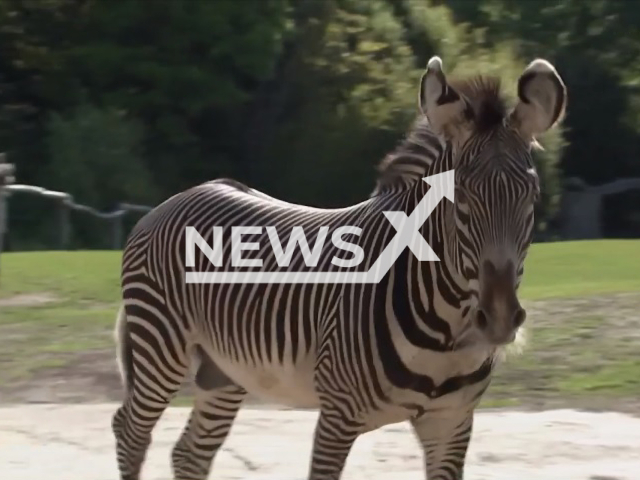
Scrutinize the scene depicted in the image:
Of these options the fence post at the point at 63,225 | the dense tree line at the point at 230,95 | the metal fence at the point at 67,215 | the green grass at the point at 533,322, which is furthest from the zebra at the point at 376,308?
the dense tree line at the point at 230,95

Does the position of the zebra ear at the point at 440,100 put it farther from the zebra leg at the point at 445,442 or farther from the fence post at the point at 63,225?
the fence post at the point at 63,225

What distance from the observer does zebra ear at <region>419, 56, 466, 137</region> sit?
15.1ft

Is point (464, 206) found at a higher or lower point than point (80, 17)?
lower

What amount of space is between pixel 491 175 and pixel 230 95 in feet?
63.8

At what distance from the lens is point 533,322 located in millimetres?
11164

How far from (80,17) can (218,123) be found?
3256 mm

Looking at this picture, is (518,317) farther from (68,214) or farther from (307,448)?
(68,214)

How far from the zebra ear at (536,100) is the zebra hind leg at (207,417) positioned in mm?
2259

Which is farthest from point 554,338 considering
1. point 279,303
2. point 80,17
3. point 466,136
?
point 80,17

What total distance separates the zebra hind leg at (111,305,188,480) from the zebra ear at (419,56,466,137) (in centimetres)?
204

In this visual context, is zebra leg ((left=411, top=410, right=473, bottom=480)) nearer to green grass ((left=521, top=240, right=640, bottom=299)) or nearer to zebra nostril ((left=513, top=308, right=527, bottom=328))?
zebra nostril ((left=513, top=308, right=527, bottom=328))

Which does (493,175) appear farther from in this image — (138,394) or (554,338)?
(554,338)

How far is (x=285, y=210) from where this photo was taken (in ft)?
20.3

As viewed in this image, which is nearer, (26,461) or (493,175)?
(493,175)
